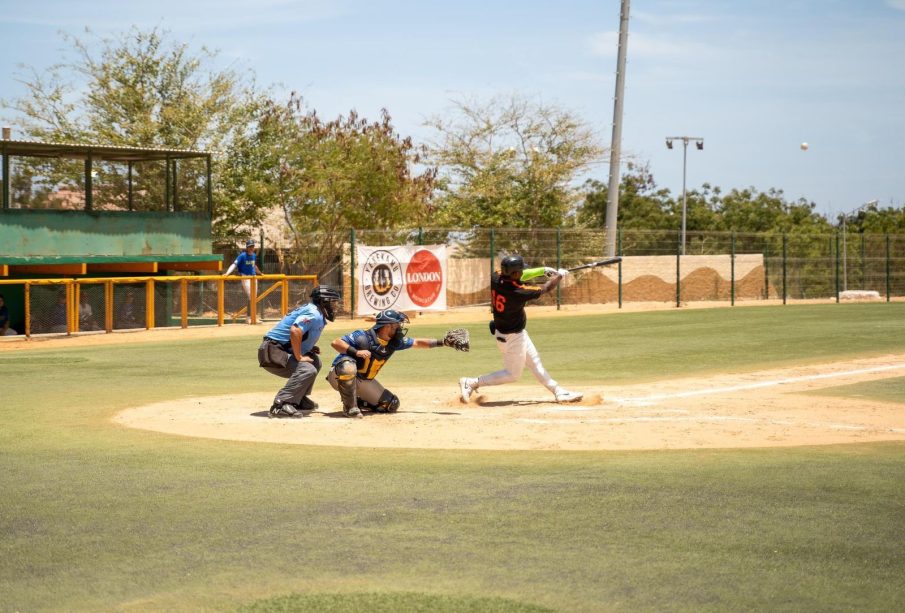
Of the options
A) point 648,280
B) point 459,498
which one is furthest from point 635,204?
point 459,498

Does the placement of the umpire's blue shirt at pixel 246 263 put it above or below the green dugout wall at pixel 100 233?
below

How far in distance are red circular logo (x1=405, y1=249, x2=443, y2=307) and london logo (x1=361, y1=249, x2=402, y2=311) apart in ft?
1.34

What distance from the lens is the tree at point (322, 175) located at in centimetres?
3656

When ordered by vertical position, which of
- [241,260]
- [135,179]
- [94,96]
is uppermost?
[94,96]

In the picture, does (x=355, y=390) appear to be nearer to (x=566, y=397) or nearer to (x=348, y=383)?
(x=348, y=383)

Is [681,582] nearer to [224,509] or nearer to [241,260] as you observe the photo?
[224,509]

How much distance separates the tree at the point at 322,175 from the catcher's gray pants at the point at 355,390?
24627 mm

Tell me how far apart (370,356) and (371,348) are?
87 millimetres

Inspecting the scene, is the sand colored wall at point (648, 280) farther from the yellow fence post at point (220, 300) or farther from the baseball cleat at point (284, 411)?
the baseball cleat at point (284, 411)

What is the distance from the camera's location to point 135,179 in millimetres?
33625

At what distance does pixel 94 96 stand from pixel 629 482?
32.0 metres

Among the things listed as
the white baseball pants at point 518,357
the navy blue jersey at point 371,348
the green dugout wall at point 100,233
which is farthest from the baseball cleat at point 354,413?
the green dugout wall at point 100,233

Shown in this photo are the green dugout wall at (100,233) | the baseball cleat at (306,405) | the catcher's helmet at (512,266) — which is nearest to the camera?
the baseball cleat at (306,405)

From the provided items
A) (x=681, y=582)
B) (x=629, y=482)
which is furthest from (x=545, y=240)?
(x=681, y=582)
